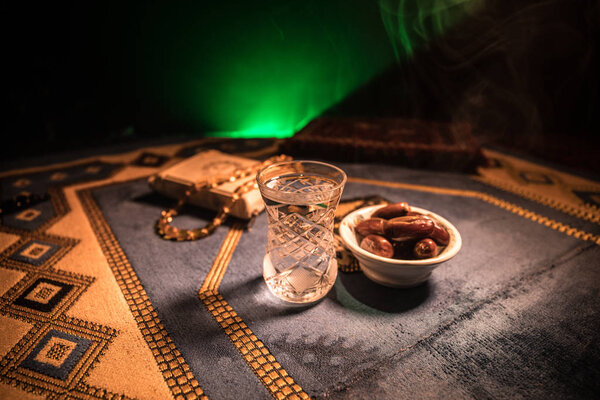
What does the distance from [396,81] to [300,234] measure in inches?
78.1

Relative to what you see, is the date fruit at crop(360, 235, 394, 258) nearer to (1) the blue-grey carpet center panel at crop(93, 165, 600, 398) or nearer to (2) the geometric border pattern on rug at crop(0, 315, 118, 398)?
(1) the blue-grey carpet center panel at crop(93, 165, 600, 398)

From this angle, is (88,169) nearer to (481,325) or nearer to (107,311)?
(107,311)

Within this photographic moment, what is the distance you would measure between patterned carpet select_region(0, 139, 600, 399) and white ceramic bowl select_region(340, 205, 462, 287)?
0.05 meters

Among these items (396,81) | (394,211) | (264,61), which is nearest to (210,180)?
(394,211)

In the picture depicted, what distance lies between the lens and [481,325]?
2.64 feet

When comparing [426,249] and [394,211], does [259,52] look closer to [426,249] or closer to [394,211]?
[394,211]

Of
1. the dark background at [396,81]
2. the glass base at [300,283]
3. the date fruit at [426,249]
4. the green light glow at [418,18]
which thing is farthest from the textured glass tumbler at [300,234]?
the green light glow at [418,18]

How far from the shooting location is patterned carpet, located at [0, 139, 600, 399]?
667 millimetres

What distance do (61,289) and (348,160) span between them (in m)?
1.33

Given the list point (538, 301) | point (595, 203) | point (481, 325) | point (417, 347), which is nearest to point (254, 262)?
point (417, 347)

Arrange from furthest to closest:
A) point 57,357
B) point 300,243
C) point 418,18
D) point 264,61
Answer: point 264,61 → point 418,18 → point 300,243 → point 57,357

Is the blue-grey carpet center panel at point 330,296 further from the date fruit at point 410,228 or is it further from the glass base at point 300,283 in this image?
the date fruit at point 410,228

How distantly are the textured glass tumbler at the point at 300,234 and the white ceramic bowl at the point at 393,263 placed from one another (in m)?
0.07

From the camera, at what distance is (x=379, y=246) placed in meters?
0.80
